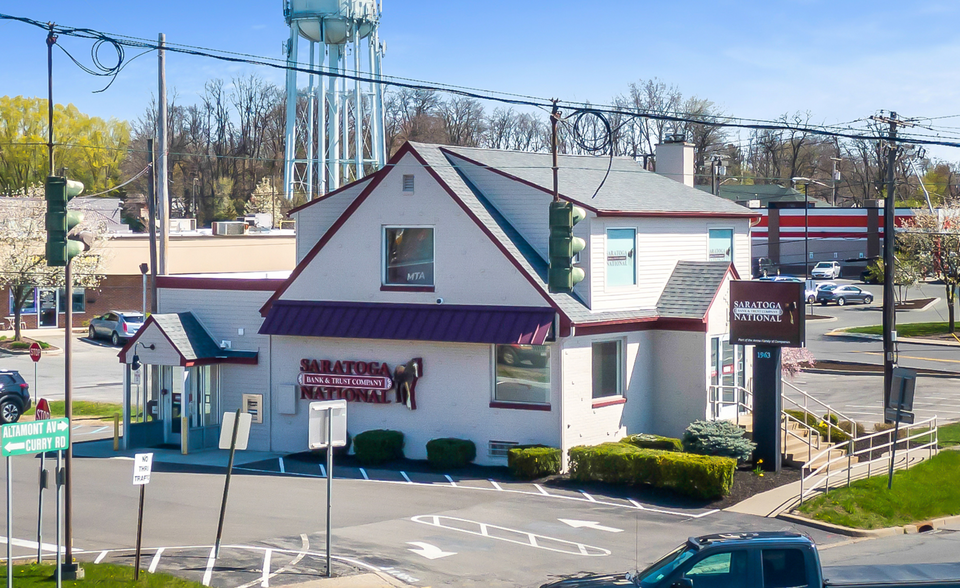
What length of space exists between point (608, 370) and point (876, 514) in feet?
25.2

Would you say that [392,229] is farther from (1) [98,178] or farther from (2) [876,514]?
(1) [98,178]

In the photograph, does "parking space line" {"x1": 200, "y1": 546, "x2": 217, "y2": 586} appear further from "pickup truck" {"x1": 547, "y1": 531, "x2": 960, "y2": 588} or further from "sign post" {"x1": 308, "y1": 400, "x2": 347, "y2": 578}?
"pickup truck" {"x1": 547, "y1": 531, "x2": 960, "y2": 588}

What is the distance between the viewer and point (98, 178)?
108 m

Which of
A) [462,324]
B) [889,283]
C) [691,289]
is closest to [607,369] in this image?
[691,289]

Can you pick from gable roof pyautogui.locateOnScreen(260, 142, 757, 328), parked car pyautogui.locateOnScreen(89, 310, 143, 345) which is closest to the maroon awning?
gable roof pyautogui.locateOnScreen(260, 142, 757, 328)

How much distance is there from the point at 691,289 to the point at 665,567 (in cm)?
1654

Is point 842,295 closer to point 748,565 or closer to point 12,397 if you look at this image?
point 12,397

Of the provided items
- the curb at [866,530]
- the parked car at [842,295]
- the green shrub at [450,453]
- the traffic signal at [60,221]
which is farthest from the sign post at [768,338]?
the parked car at [842,295]

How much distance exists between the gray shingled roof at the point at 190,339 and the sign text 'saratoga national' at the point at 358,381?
2158 mm

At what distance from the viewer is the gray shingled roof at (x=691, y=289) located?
27156 mm

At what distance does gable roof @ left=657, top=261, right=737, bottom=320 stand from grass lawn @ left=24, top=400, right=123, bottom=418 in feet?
63.2

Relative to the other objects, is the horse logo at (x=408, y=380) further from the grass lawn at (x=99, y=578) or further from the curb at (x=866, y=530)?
the grass lawn at (x=99, y=578)

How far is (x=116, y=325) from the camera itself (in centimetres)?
5544

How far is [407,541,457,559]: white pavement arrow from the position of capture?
57.2 feet
